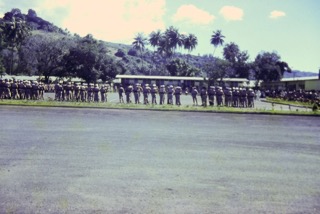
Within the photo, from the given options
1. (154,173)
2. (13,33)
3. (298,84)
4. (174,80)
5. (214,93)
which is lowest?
(154,173)

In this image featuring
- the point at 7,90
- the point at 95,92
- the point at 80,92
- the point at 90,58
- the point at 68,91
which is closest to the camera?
the point at 7,90

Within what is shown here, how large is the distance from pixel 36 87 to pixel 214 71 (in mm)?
51445

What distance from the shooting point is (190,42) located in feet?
359

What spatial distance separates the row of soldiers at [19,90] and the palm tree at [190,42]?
83.8 meters

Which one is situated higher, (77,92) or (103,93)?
(77,92)

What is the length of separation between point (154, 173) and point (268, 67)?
82.0 metres

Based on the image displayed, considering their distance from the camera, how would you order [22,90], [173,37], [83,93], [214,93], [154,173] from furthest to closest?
[173,37]
[214,93]
[83,93]
[22,90]
[154,173]

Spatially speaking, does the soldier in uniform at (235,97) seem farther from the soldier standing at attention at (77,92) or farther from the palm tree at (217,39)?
the palm tree at (217,39)

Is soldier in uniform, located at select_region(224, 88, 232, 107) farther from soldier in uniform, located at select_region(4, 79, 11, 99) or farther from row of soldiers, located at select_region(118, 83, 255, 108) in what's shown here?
soldier in uniform, located at select_region(4, 79, 11, 99)

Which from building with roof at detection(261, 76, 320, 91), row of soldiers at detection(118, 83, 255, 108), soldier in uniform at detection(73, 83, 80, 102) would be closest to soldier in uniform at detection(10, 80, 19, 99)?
soldier in uniform at detection(73, 83, 80, 102)

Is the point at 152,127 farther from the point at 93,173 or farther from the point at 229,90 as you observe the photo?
the point at 229,90

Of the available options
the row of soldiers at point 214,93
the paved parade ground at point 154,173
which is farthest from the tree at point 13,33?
the paved parade ground at point 154,173

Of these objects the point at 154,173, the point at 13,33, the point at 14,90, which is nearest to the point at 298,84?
the point at 14,90

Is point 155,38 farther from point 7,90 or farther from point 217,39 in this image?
point 7,90
